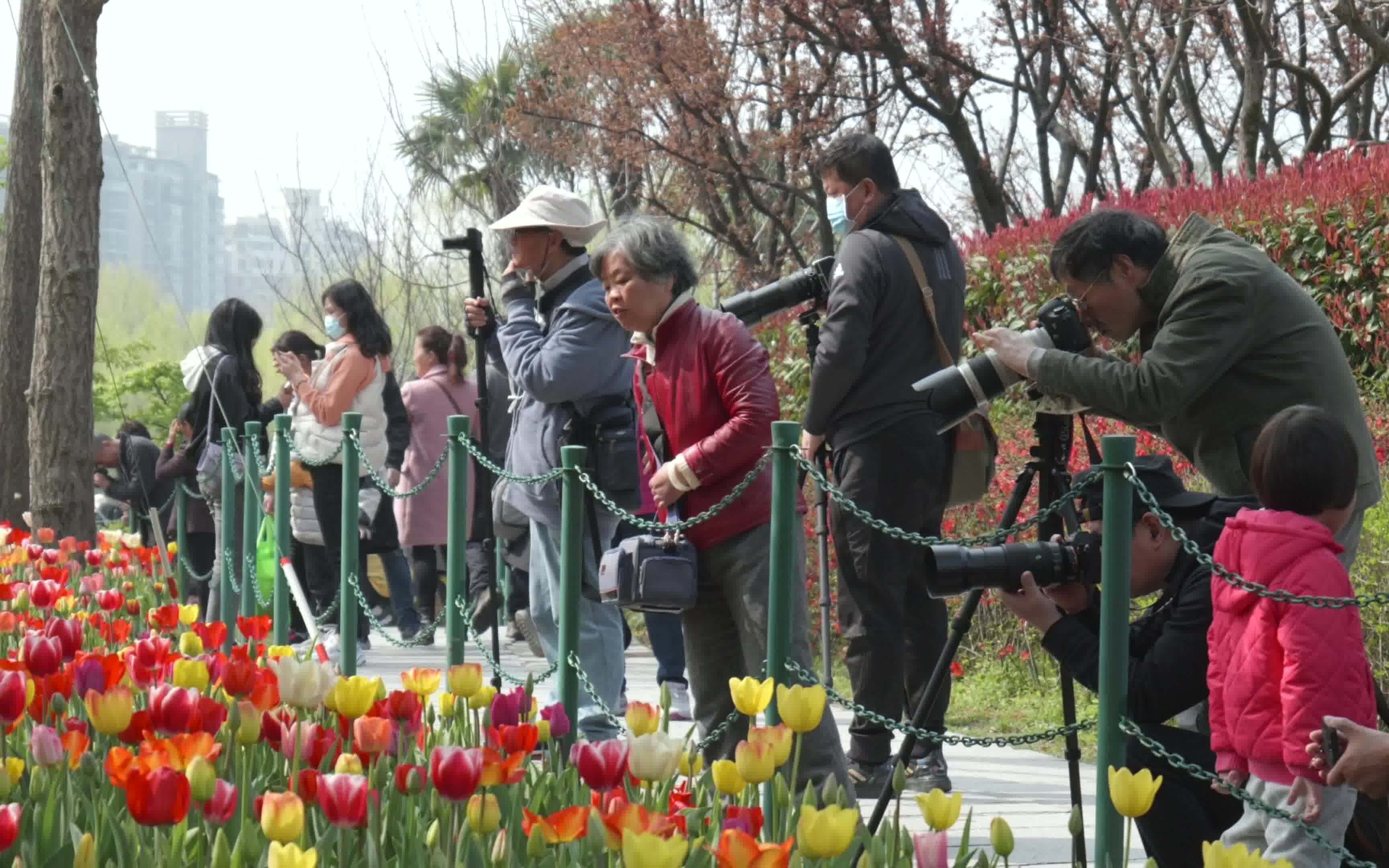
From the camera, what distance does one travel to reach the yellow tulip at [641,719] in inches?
125

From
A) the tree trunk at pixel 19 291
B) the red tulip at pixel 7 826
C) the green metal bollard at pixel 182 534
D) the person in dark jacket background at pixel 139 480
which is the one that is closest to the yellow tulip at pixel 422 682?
the red tulip at pixel 7 826

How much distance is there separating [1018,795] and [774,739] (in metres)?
3.06

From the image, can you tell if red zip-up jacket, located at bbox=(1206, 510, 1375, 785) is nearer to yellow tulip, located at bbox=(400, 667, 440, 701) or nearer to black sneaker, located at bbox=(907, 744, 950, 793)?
yellow tulip, located at bbox=(400, 667, 440, 701)

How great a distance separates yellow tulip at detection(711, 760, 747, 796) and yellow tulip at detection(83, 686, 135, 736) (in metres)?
1.07

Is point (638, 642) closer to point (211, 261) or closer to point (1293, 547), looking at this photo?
point (1293, 547)

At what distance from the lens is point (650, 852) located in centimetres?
213

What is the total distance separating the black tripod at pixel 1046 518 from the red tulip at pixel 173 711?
1570mm

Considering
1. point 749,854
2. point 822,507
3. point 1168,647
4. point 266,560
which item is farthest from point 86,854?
point 266,560

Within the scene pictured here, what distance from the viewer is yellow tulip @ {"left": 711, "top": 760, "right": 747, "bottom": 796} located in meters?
2.77

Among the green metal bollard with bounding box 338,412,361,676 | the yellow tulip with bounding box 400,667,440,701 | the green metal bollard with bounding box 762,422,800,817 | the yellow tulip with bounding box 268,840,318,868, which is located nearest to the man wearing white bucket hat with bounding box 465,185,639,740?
the green metal bollard with bounding box 338,412,361,676

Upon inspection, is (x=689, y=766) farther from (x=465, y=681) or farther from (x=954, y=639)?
(x=954, y=639)

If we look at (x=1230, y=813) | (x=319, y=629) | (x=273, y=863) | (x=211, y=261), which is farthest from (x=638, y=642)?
(x=211, y=261)

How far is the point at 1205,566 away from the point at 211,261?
7056 inches

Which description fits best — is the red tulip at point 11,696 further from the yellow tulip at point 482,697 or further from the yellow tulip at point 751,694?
the yellow tulip at point 751,694
